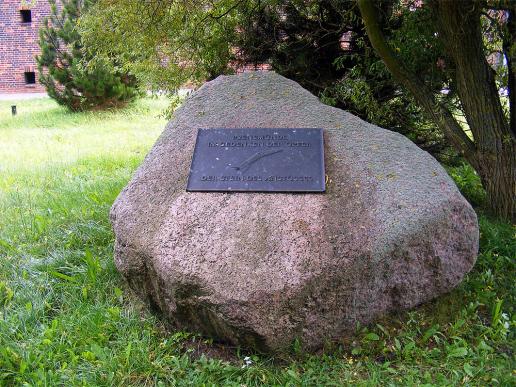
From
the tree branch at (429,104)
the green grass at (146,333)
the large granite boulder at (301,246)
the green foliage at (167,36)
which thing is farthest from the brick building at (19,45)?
the large granite boulder at (301,246)

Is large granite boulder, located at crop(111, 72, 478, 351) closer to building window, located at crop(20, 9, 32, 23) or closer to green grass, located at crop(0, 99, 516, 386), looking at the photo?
green grass, located at crop(0, 99, 516, 386)

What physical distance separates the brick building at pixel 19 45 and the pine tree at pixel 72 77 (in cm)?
527

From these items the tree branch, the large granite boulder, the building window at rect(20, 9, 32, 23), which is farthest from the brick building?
the large granite boulder

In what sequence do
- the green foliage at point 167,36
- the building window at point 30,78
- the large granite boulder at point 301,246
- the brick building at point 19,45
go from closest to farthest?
the large granite boulder at point 301,246 < the green foliage at point 167,36 < the brick building at point 19,45 < the building window at point 30,78

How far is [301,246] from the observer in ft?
8.02

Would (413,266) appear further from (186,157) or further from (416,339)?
(186,157)

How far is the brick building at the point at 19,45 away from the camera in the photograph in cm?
1572

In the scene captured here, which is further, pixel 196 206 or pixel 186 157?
pixel 186 157

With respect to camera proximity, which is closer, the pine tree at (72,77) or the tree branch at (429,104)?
the tree branch at (429,104)

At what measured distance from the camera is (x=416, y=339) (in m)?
2.62

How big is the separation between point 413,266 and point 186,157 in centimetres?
149

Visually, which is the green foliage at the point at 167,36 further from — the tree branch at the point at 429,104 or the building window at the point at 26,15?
the building window at the point at 26,15

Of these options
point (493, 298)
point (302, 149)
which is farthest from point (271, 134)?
point (493, 298)

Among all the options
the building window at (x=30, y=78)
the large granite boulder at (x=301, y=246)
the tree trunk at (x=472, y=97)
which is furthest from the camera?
the building window at (x=30, y=78)
